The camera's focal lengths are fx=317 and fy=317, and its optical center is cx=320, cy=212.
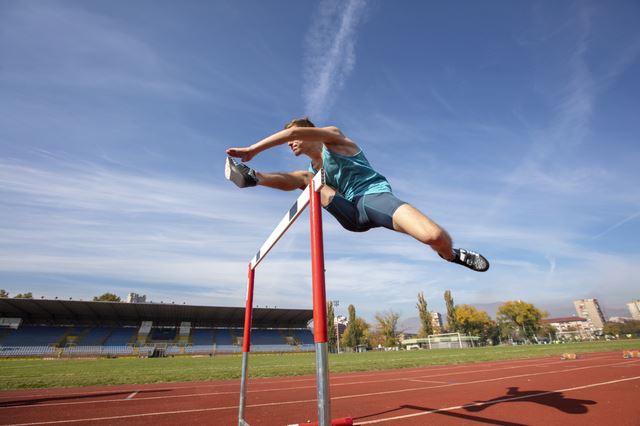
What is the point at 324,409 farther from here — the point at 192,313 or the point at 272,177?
the point at 192,313

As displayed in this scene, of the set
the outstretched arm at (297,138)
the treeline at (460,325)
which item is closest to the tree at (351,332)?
the treeline at (460,325)

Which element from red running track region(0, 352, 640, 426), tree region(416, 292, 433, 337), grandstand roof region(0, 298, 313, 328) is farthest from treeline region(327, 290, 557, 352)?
red running track region(0, 352, 640, 426)

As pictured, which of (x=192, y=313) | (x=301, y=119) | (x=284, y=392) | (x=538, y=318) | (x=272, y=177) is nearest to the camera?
(x=301, y=119)

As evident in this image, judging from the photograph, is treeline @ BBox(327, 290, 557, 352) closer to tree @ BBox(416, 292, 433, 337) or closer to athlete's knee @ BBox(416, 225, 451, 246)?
tree @ BBox(416, 292, 433, 337)

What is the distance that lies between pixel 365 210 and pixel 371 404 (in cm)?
426

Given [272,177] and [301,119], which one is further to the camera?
[272,177]

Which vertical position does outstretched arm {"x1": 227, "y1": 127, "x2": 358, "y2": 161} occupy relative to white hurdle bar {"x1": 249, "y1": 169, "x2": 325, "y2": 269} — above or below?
above

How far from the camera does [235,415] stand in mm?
4641

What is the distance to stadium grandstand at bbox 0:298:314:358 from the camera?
30.1m

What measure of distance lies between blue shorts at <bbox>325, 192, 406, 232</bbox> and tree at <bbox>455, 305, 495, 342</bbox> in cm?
6260

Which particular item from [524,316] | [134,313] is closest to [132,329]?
[134,313]

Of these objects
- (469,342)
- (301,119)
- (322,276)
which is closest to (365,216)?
(322,276)

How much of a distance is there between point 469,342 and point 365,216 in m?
64.4

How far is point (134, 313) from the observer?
115 feet
